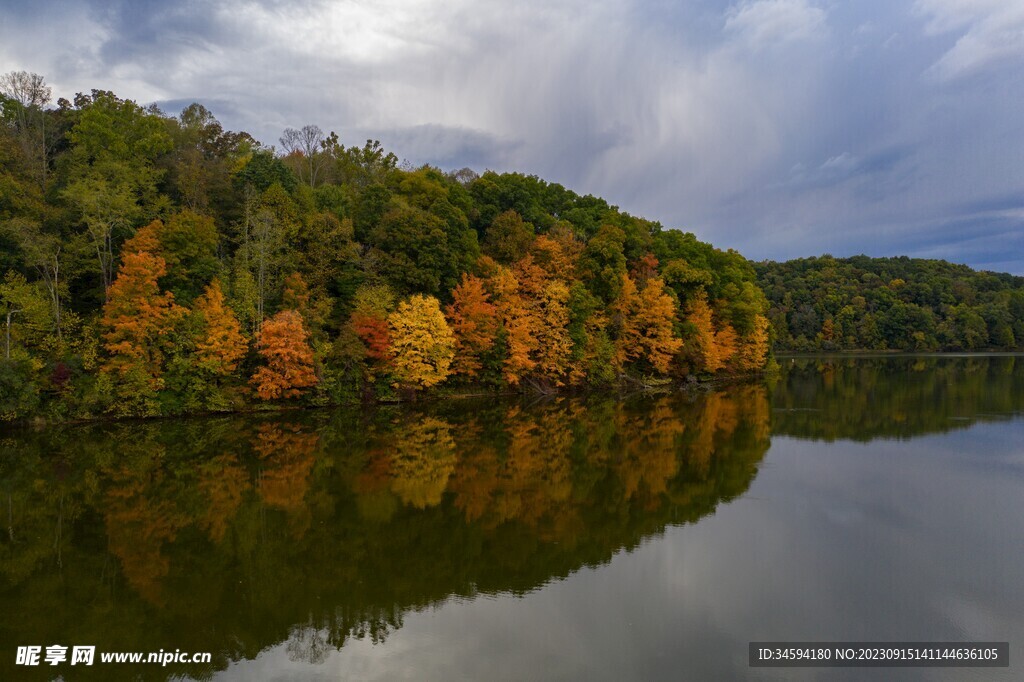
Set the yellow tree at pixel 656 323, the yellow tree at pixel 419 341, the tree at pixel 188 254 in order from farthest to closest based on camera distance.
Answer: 1. the yellow tree at pixel 656 323
2. the yellow tree at pixel 419 341
3. the tree at pixel 188 254

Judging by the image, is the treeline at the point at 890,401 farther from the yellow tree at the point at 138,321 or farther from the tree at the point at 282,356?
the yellow tree at the point at 138,321

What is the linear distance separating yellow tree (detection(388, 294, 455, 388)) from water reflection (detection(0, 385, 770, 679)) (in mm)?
5710

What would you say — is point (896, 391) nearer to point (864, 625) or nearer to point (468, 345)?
point (468, 345)

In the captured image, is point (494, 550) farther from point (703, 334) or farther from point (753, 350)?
point (753, 350)

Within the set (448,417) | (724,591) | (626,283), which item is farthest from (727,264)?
(724,591)

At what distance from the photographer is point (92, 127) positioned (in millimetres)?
30828

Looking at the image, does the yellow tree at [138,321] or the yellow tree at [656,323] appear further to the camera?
the yellow tree at [656,323]

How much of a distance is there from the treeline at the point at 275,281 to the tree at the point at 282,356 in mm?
101

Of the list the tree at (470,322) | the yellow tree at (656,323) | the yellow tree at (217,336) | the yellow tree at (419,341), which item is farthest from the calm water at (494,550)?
the yellow tree at (656,323)

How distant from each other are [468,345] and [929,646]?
27.5 m

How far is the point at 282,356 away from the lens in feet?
89.8

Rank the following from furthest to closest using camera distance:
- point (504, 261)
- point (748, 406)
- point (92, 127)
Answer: point (504, 261)
point (748, 406)
point (92, 127)

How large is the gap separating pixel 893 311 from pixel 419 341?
303 ft

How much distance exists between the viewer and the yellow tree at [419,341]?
3075 cm
